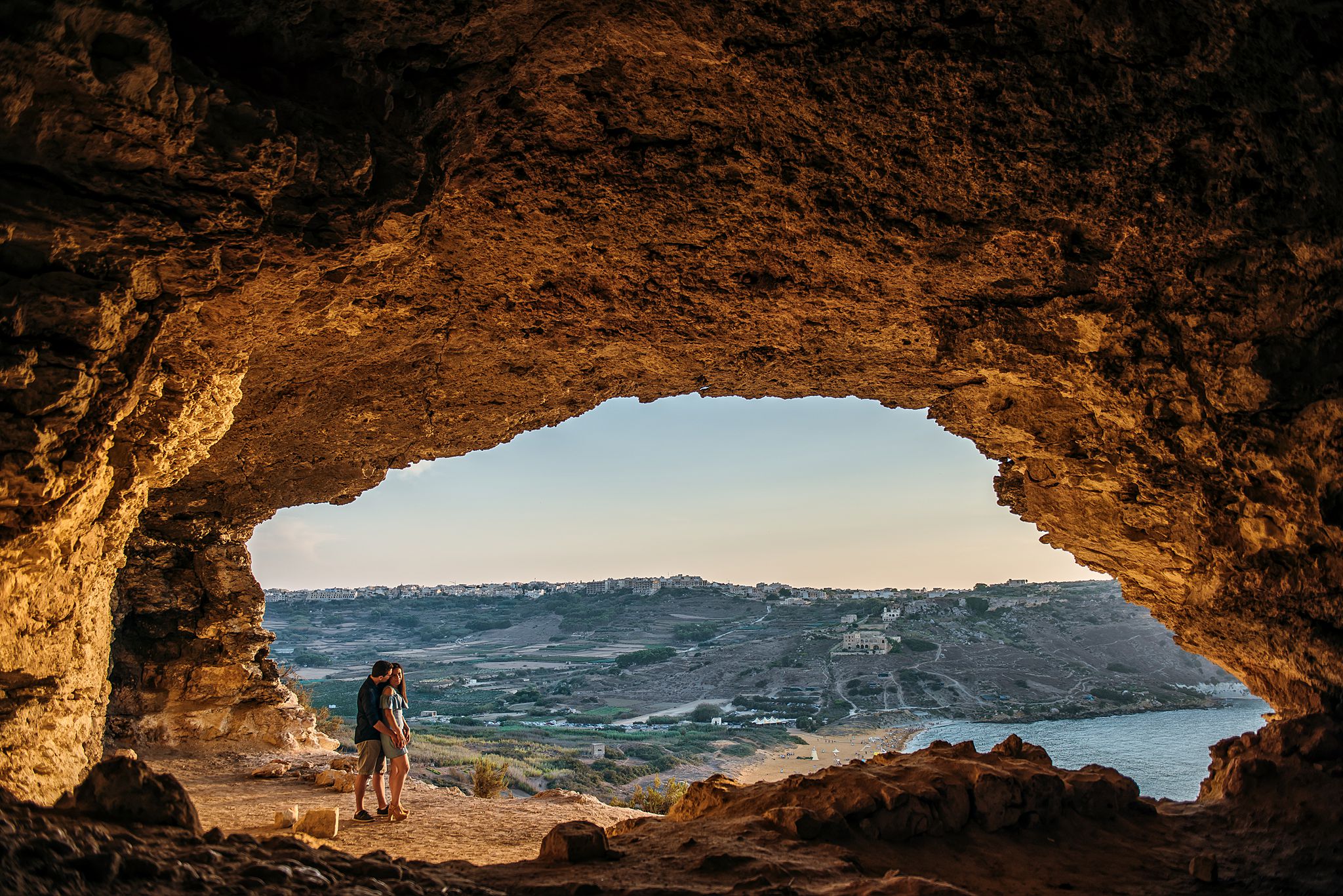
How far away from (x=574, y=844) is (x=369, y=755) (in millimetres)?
3846

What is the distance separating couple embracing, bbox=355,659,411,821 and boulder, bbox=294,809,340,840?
0.74m

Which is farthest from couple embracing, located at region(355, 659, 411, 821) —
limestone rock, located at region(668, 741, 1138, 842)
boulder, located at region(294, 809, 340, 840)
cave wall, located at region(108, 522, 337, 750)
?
cave wall, located at region(108, 522, 337, 750)

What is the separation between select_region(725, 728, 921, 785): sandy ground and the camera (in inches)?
733

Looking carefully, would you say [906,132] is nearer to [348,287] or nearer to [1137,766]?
[348,287]

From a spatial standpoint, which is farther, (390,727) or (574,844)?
(390,727)

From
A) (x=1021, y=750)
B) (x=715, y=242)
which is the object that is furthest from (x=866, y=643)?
(x=715, y=242)

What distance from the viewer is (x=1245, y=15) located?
3.51 meters

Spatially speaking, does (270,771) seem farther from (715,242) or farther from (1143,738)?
(1143,738)

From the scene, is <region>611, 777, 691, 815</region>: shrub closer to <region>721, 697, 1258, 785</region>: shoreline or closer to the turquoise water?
the turquoise water

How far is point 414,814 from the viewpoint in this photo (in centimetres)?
766

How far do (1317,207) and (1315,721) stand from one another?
3511 mm

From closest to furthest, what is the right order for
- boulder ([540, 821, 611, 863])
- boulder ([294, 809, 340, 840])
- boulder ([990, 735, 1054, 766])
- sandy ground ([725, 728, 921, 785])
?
boulder ([540, 821, 611, 863]) < boulder ([990, 735, 1054, 766]) < boulder ([294, 809, 340, 840]) < sandy ground ([725, 728, 921, 785])

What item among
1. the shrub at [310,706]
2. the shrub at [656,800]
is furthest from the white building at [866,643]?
the shrub at [310,706]

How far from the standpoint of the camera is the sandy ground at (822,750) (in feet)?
61.1
